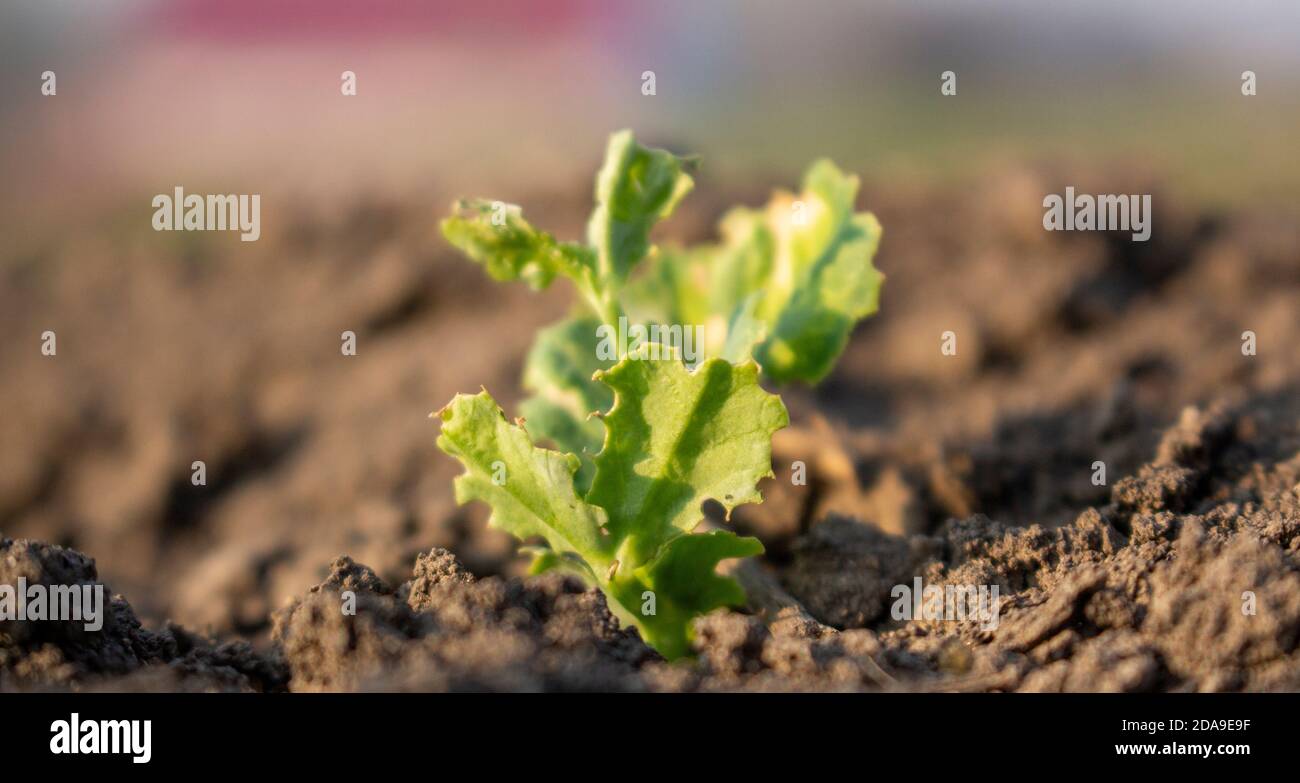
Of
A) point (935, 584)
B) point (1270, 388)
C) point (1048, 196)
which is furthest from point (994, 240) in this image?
point (935, 584)

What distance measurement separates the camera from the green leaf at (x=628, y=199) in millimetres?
2301

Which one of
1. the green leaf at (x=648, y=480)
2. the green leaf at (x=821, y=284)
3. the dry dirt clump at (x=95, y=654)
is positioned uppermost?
the green leaf at (x=821, y=284)

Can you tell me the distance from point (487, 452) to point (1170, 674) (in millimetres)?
1158

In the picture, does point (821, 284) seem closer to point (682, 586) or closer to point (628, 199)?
point (628, 199)

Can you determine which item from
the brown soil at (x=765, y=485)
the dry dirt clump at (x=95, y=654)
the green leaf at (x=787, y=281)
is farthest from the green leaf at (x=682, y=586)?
the dry dirt clump at (x=95, y=654)

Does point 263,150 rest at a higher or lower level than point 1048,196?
higher

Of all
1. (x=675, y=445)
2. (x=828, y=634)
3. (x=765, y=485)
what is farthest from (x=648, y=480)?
(x=765, y=485)

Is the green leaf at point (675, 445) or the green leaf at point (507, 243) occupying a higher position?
the green leaf at point (507, 243)

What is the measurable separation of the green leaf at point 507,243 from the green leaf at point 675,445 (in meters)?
0.38

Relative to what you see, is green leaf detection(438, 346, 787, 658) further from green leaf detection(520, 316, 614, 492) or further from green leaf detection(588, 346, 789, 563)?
green leaf detection(520, 316, 614, 492)

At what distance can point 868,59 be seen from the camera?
388 inches

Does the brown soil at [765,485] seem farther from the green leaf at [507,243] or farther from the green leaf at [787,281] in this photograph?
the green leaf at [507,243]

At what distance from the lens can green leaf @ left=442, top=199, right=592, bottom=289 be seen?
229 cm
